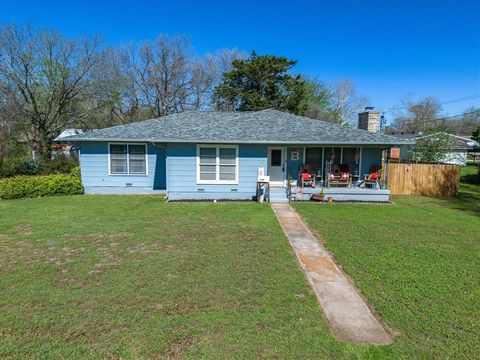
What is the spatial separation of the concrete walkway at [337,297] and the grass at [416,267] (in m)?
0.19

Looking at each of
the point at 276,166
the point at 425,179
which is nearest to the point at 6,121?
the point at 276,166

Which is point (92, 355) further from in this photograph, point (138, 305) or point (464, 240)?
point (464, 240)

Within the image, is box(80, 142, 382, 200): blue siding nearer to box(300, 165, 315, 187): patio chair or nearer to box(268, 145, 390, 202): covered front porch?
box(268, 145, 390, 202): covered front porch

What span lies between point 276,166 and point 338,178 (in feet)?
9.12

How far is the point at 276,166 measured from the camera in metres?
13.7

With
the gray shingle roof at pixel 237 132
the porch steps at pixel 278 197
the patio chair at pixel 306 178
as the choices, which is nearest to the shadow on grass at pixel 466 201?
the gray shingle roof at pixel 237 132

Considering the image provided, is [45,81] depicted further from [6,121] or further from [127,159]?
[127,159]

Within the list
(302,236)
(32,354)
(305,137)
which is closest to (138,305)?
(32,354)

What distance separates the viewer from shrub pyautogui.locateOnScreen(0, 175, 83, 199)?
12.8 m

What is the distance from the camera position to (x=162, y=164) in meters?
14.2

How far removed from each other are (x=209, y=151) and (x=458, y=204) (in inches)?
420

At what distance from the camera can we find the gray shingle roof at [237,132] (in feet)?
40.7

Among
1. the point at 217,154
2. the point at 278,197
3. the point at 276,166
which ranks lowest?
the point at 278,197

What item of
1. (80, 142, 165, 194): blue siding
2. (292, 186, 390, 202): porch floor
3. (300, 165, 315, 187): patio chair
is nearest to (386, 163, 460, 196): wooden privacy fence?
(292, 186, 390, 202): porch floor
